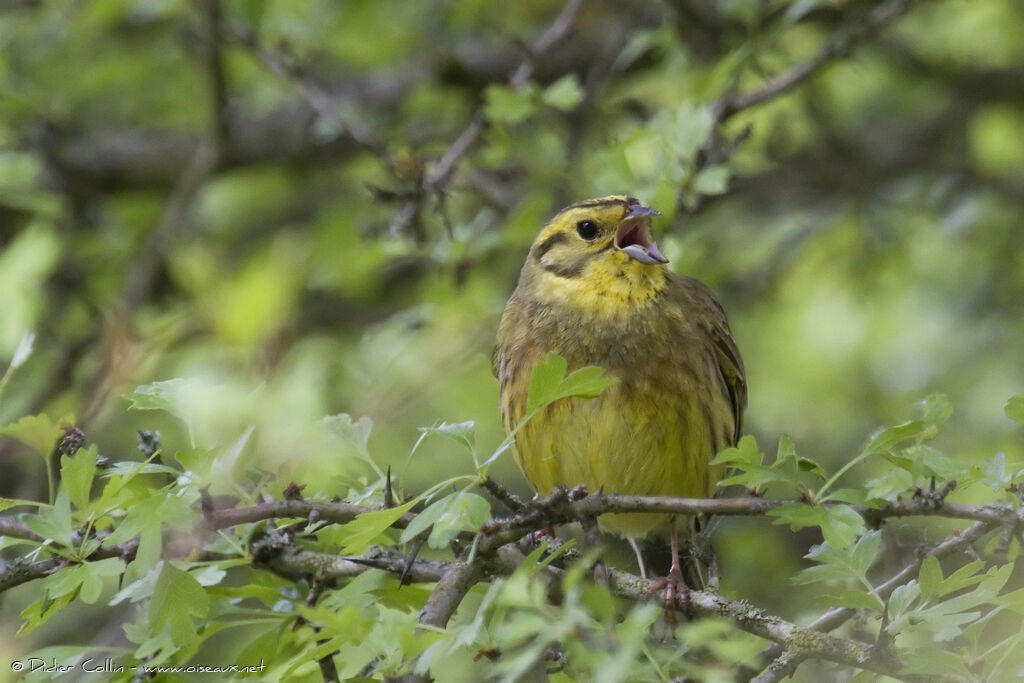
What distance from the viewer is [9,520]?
2650mm

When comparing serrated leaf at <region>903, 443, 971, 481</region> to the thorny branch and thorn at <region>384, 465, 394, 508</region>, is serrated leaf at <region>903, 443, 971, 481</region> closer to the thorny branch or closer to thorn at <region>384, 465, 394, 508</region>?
the thorny branch

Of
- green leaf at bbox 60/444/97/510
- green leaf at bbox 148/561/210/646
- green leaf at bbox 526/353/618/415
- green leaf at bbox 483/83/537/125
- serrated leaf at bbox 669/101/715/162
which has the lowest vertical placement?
green leaf at bbox 148/561/210/646

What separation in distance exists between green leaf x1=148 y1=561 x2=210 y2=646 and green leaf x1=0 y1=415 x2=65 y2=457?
358 millimetres

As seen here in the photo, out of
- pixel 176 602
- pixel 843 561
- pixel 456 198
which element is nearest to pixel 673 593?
pixel 843 561

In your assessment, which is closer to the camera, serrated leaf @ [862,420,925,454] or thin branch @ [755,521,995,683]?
serrated leaf @ [862,420,925,454]

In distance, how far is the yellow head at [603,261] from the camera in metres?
4.29

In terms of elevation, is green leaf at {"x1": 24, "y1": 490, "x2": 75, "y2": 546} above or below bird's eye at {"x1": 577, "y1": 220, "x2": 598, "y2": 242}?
below

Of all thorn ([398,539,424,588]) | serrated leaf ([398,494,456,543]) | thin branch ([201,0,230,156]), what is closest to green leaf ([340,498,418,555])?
serrated leaf ([398,494,456,543])

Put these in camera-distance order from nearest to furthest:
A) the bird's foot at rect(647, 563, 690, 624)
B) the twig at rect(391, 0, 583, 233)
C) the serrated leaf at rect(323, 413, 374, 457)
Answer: the serrated leaf at rect(323, 413, 374, 457) → the bird's foot at rect(647, 563, 690, 624) → the twig at rect(391, 0, 583, 233)

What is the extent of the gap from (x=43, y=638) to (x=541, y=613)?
14.4 feet

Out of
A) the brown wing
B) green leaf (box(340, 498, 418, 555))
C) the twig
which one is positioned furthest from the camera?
the twig

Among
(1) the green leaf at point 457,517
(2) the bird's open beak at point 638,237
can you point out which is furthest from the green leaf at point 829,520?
(2) the bird's open beak at point 638,237

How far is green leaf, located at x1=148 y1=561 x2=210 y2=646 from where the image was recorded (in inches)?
103

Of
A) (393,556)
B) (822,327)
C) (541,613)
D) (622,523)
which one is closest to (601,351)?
Result: (622,523)
